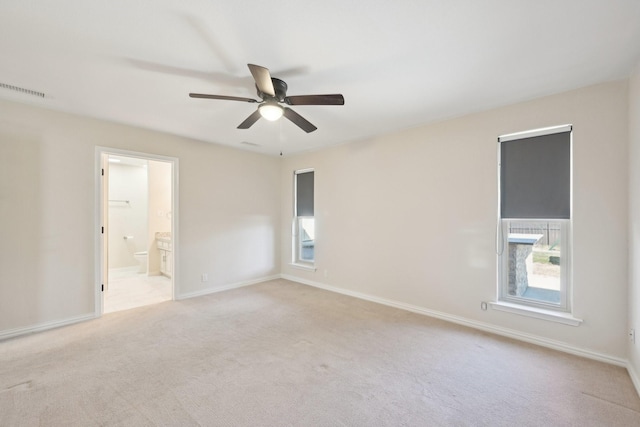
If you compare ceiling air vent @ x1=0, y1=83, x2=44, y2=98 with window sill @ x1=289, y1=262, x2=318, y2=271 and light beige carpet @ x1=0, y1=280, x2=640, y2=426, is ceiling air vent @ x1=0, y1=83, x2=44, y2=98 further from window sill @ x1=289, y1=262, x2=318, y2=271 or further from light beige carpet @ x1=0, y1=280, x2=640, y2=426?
window sill @ x1=289, y1=262, x2=318, y2=271

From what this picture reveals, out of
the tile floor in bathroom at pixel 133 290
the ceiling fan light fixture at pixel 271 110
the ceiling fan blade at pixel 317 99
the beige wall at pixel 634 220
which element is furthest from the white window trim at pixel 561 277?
the tile floor in bathroom at pixel 133 290

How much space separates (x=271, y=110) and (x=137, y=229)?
6140 millimetres

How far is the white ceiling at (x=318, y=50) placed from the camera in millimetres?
1665

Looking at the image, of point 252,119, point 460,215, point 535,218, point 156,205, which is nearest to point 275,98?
point 252,119

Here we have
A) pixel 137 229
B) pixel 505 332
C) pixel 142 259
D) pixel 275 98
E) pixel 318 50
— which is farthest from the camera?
pixel 137 229

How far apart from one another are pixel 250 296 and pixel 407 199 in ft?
9.74

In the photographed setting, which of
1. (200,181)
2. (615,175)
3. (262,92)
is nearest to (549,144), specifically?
(615,175)

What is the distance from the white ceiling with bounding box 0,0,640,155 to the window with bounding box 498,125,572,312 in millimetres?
560

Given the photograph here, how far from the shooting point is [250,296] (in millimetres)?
4438

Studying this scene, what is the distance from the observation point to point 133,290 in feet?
15.6

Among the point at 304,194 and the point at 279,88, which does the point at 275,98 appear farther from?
the point at 304,194

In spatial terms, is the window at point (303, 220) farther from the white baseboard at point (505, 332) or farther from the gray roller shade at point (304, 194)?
the white baseboard at point (505, 332)

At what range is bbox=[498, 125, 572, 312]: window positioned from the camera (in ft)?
8.96

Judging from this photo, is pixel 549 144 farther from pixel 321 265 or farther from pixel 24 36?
pixel 24 36
